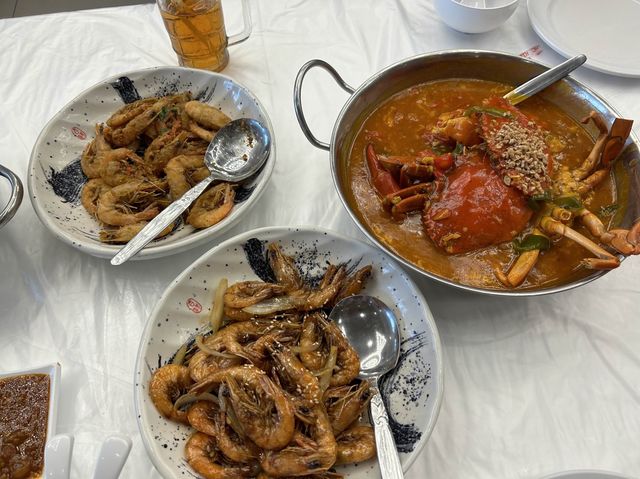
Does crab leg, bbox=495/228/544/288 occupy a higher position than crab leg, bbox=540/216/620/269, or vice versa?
crab leg, bbox=540/216/620/269

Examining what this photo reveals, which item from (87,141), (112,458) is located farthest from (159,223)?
(112,458)

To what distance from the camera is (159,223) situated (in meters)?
1.80

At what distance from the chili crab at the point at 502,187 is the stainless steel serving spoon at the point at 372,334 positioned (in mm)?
391

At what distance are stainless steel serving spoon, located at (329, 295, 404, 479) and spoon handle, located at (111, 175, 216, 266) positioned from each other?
71 cm

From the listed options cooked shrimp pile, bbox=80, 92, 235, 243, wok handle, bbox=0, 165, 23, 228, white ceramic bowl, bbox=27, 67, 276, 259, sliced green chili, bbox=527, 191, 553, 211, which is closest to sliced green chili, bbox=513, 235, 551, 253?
sliced green chili, bbox=527, 191, 553, 211

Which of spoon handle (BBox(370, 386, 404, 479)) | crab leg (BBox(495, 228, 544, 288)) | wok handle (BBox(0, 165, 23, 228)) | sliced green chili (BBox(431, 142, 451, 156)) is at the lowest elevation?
spoon handle (BBox(370, 386, 404, 479))

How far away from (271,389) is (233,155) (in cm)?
102

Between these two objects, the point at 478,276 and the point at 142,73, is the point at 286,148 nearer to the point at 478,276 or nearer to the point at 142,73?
the point at 142,73

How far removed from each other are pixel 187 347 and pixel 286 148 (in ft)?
3.50

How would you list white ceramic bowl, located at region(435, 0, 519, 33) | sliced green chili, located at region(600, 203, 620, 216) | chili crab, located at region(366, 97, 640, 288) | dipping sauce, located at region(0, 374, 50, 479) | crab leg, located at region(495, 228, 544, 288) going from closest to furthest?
dipping sauce, located at region(0, 374, 50, 479), crab leg, located at region(495, 228, 544, 288), chili crab, located at region(366, 97, 640, 288), sliced green chili, located at region(600, 203, 620, 216), white ceramic bowl, located at region(435, 0, 519, 33)

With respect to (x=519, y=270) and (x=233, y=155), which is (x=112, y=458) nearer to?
(x=233, y=155)

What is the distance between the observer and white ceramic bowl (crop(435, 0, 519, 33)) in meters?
2.38

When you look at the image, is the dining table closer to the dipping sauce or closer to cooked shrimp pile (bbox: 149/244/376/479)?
the dipping sauce

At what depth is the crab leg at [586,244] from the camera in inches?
60.1
